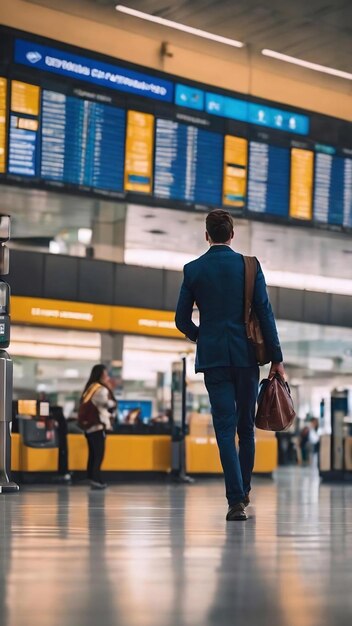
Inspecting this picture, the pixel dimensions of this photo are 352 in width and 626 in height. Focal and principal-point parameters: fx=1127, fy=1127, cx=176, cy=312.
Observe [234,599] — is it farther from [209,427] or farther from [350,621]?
[209,427]

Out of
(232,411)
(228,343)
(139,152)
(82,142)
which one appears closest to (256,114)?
(139,152)

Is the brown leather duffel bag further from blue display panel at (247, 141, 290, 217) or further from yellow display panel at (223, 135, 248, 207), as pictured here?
blue display panel at (247, 141, 290, 217)

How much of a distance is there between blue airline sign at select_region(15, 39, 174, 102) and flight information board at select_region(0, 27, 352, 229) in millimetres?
13

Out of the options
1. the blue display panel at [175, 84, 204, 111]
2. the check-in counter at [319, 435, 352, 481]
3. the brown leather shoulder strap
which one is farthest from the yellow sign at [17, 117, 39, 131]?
the brown leather shoulder strap

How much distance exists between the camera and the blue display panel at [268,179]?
16062 mm

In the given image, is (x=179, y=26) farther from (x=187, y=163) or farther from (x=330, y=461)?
(x=330, y=461)

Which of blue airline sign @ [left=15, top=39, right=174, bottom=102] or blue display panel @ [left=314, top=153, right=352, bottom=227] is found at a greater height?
blue airline sign @ [left=15, top=39, right=174, bottom=102]

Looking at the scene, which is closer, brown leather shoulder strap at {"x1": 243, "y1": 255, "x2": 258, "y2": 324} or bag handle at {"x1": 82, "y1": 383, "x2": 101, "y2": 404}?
brown leather shoulder strap at {"x1": 243, "y1": 255, "x2": 258, "y2": 324}

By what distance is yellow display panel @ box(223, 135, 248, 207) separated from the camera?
51.8ft

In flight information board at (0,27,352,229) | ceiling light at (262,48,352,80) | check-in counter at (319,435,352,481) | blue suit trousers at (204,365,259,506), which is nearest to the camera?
blue suit trousers at (204,365,259,506)

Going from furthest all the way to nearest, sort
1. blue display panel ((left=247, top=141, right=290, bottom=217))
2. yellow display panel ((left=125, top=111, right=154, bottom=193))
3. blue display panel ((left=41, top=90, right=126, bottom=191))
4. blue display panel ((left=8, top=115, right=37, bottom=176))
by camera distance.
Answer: blue display panel ((left=247, top=141, right=290, bottom=217)), yellow display panel ((left=125, top=111, right=154, bottom=193)), blue display panel ((left=41, top=90, right=126, bottom=191)), blue display panel ((left=8, top=115, right=37, bottom=176))

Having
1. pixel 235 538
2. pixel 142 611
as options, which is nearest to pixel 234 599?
pixel 142 611

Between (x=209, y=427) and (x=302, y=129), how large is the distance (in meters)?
4.69

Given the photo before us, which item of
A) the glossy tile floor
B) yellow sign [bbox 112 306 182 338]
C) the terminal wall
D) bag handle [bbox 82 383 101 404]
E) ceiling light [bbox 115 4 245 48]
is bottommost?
the glossy tile floor
